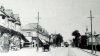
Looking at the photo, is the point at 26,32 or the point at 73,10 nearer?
the point at 73,10

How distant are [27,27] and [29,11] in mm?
33220

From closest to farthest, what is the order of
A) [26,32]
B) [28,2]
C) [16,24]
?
[28,2] < [16,24] < [26,32]

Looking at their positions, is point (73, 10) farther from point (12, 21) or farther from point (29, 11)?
point (12, 21)

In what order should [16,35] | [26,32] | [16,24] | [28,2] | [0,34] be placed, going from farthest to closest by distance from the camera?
[26,32] → [16,24] → [16,35] → [0,34] → [28,2]

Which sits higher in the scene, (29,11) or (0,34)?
(29,11)

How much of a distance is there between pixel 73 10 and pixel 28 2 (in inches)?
176

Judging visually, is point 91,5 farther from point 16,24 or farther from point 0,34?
point 16,24

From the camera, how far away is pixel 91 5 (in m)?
21.4

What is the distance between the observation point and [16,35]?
1351 inches

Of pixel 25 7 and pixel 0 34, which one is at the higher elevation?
pixel 25 7

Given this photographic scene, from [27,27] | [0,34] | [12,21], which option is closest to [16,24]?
[12,21]

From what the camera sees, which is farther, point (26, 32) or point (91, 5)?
point (26, 32)

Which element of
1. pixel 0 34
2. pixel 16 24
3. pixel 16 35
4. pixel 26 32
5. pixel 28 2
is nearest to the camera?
pixel 28 2

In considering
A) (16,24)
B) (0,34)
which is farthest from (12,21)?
(0,34)
